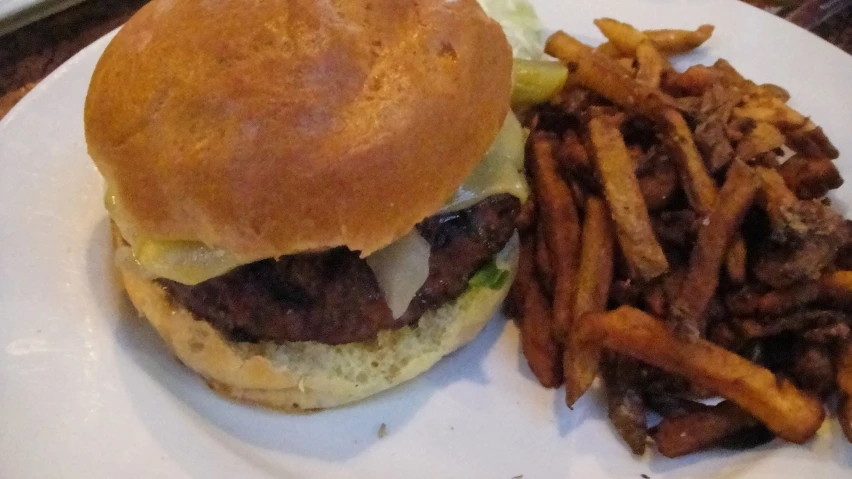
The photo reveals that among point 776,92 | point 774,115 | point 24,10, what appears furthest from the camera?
point 24,10

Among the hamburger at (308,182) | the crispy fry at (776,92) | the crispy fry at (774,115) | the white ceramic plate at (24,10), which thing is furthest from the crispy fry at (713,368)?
the white ceramic plate at (24,10)

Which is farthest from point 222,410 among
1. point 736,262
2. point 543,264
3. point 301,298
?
point 736,262

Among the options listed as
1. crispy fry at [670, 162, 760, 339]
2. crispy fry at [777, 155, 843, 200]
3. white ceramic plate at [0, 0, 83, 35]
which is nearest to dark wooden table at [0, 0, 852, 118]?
white ceramic plate at [0, 0, 83, 35]

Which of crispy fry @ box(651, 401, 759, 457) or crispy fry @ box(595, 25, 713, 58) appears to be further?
crispy fry @ box(595, 25, 713, 58)

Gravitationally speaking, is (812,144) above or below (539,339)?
above

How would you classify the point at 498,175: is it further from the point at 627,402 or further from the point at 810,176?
the point at 810,176

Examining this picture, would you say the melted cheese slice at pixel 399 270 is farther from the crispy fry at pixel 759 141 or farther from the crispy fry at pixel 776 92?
the crispy fry at pixel 776 92

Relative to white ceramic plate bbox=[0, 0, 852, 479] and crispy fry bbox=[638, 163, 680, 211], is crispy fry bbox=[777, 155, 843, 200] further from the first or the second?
white ceramic plate bbox=[0, 0, 852, 479]
